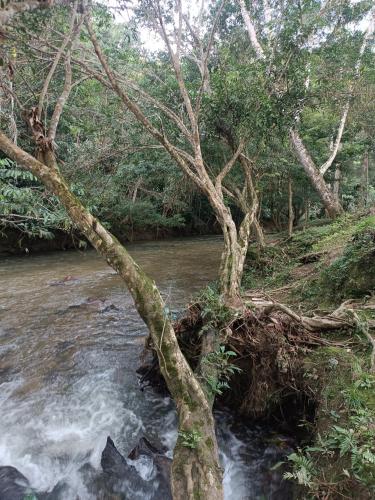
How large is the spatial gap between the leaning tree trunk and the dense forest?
0.05 feet

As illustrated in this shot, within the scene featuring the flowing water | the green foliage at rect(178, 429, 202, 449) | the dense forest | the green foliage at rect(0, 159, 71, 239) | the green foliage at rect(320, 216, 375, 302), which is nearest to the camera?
the green foliage at rect(178, 429, 202, 449)

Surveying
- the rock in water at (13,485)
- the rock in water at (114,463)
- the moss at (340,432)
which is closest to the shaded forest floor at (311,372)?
the moss at (340,432)

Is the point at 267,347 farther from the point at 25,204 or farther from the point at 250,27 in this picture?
the point at 250,27

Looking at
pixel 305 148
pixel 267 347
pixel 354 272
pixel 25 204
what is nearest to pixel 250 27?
pixel 305 148

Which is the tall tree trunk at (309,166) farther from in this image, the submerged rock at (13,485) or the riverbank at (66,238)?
the submerged rock at (13,485)

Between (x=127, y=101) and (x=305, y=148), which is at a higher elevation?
(x=305, y=148)

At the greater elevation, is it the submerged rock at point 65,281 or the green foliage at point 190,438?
the submerged rock at point 65,281

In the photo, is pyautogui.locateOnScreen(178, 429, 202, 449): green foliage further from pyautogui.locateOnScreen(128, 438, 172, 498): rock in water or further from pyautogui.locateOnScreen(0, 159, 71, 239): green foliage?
pyautogui.locateOnScreen(0, 159, 71, 239): green foliage

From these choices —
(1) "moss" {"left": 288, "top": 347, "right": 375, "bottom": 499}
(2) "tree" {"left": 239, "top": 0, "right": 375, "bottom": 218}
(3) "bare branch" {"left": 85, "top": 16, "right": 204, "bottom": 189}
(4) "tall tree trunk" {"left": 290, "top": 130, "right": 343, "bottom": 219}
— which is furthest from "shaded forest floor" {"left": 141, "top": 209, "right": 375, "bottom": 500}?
(4) "tall tree trunk" {"left": 290, "top": 130, "right": 343, "bottom": 219}

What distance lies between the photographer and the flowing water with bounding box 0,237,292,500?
3.52m

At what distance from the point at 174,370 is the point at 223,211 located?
4132 millimetres

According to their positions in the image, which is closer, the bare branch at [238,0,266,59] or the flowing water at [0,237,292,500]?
the flowing water at [0,237,292,500]

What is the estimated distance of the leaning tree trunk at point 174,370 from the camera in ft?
8.47

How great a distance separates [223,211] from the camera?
271 inches
